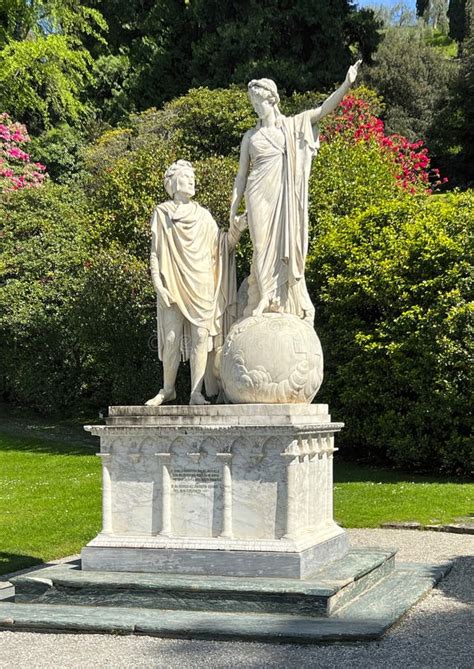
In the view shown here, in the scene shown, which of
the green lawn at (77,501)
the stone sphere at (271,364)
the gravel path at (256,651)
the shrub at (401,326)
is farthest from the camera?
the shrub at (401,326)

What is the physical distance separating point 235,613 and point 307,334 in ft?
8.18

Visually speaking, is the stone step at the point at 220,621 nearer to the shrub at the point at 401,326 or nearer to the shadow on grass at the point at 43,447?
the shrub at the point at 401,326

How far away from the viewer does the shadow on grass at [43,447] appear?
20.7 m

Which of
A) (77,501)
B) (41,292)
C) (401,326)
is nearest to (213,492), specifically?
(77,501)

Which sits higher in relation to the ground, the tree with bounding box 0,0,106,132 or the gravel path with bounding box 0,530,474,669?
the tree with bounding box 0,0,106,132

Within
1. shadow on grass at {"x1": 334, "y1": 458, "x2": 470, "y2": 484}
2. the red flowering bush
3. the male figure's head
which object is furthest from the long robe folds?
the red flowering bush

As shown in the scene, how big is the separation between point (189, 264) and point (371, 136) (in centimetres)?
1670

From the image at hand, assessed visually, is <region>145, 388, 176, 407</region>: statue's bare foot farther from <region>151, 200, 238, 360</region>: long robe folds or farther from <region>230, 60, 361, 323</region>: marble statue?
<region>230, 60, 361, 323</region>: marble statue

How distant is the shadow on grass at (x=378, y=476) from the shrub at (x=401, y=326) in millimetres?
284

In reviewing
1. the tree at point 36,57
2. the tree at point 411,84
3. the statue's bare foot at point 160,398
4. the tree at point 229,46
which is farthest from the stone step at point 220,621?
the tree at point 411,84

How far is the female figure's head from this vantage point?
9133 millimetres

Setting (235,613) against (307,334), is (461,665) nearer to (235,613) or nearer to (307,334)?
(235,613)

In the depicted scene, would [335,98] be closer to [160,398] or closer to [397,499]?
[160,398]

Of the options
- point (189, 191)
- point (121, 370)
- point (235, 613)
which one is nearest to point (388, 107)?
point (121, 370)
